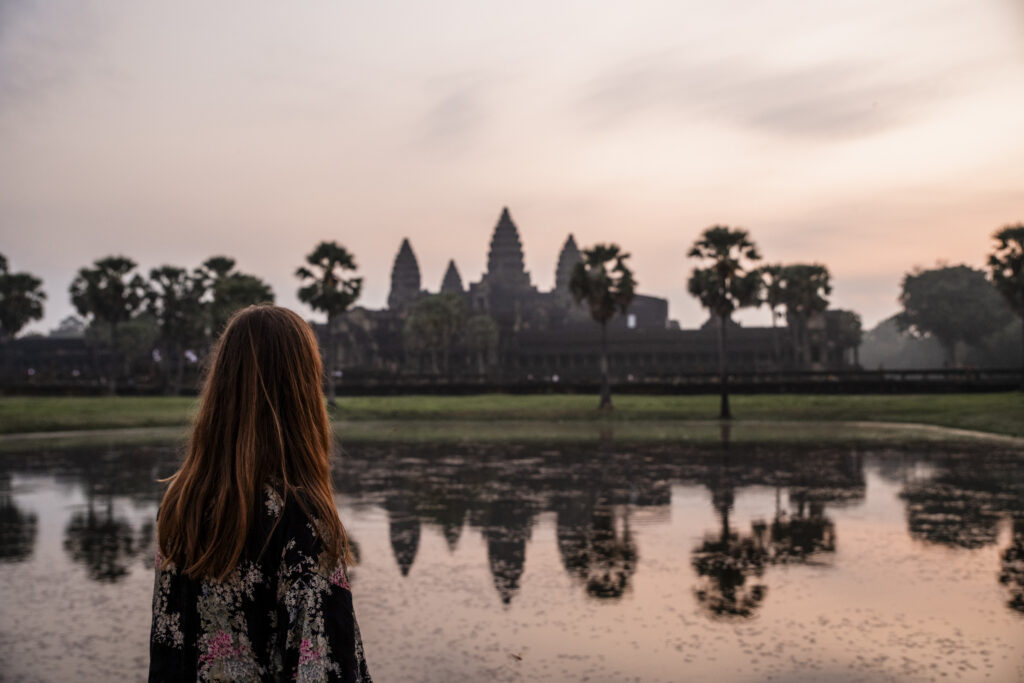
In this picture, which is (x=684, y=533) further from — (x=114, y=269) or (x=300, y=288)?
(x=114, y=269)

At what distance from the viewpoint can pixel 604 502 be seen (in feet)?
57.1

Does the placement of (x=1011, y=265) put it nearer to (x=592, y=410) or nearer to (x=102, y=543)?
(x=592, y=410)

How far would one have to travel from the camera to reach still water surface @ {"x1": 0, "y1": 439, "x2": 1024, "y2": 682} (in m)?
8.51

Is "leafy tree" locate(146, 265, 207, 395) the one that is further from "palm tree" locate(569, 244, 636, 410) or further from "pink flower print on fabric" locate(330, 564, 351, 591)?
"pink flower print on fabric" locate(330, 564, 351, 591)

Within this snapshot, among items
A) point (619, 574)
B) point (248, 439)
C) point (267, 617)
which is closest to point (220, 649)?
point (267, 617)

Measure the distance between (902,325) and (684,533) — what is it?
10531 cm

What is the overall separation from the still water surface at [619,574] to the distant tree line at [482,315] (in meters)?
12.6

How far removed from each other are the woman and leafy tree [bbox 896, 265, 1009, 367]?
105m

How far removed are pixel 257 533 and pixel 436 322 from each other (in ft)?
273

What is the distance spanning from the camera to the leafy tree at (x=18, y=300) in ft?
248

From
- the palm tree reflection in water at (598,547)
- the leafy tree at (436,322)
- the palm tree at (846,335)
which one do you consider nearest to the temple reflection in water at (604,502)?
the palm tree reflection in water at (598,547)

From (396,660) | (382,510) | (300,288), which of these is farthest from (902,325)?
(396,660)

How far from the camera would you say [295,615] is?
278 centimetres

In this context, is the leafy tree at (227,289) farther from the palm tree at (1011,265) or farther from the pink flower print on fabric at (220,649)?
the pink flower print on fabric at (220,649)
